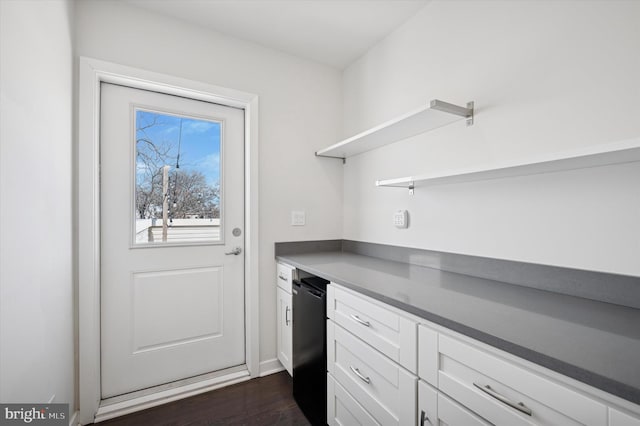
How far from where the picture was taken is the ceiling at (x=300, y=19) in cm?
179

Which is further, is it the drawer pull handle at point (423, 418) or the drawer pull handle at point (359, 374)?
the drawer pull handle at point (359, 374)

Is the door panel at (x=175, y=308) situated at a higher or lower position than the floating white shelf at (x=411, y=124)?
lower

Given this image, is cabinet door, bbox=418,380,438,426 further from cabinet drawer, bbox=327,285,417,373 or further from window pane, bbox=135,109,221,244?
window pane, bbox=135,109,221,244

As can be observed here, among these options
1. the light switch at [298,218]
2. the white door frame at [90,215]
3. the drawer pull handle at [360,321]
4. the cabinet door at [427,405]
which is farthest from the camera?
the light switch at [298,218]

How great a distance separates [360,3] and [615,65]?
4.42ft

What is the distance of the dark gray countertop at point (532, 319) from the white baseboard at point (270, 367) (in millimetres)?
1152

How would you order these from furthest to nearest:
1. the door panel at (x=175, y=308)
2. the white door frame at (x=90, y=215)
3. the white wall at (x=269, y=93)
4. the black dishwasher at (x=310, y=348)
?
the door panel at (x=175, y=308) < the white wall at (x=269, y=93) < the white door frame at (x=90, y=215) < the black dishwasher at (x=310, y=348)

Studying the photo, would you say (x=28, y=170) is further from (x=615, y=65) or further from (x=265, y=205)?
(x=615, y=65)

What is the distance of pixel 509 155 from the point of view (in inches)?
52.2

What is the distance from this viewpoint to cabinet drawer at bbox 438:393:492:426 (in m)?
0.82

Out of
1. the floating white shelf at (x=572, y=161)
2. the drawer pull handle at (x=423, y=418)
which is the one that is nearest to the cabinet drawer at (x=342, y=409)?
the drawer pull handle at (x=423, y=418)

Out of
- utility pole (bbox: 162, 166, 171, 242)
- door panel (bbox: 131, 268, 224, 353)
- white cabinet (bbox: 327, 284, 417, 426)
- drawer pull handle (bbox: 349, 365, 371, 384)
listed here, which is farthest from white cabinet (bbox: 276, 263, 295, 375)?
utility pole (bbox: 162, 166, 171, 242)

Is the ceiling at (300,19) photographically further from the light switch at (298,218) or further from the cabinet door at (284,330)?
the cabinet door at (284,330)

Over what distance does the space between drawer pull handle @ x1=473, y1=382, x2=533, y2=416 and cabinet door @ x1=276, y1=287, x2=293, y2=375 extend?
4.41ft
